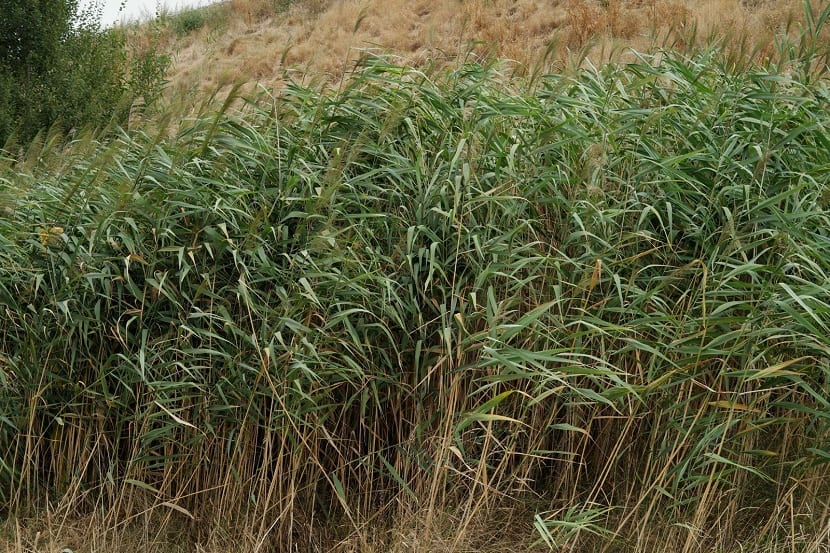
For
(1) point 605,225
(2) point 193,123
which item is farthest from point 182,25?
(1) point 605,225

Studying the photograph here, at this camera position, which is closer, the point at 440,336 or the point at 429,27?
the point at 440,336

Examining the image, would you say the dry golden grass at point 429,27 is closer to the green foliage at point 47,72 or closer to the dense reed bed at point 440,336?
the green foliage at point 47,72

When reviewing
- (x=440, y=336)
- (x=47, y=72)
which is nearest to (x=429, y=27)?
(x=47, y=72)

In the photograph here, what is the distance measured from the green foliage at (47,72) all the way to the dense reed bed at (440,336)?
5.44m

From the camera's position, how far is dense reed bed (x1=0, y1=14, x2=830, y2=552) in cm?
274

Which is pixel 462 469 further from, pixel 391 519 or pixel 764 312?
pixel 764 312

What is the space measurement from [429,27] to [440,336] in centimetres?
1126

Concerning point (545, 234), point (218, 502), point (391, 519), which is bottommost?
point (391, 519)

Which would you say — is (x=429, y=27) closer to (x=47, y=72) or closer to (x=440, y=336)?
(x=47, y=72)

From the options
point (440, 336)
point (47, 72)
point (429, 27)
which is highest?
point (47, 72)

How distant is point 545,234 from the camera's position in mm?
3162

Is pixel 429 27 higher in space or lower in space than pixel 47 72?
lower

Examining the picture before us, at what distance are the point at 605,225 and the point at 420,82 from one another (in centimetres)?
109

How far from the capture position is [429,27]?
13.2 meters
